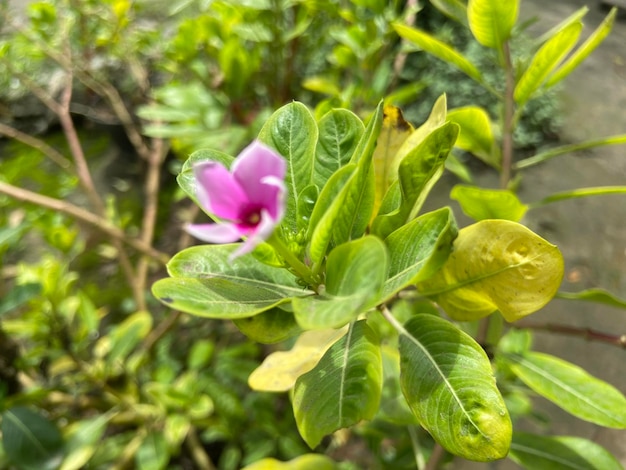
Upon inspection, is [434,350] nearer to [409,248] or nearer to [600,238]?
[409,248]

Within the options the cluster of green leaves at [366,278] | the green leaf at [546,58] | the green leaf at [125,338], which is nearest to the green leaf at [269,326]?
the cluster of green leaves at [366,278]

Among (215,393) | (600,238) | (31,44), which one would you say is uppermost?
(31,44)

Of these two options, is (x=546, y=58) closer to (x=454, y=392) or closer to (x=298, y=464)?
(x=454, y=392)

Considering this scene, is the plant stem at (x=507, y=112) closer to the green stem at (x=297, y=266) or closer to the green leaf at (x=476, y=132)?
the green leaf at (x=476, y=132)

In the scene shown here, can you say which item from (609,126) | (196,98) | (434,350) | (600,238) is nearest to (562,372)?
(434,350)

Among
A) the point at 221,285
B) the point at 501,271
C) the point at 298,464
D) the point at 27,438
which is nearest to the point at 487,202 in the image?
the point at 501,271

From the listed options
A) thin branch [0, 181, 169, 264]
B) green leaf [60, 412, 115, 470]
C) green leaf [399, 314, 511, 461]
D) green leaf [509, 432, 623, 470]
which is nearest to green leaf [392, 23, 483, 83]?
green leaf [399, 314, 511, 461]
